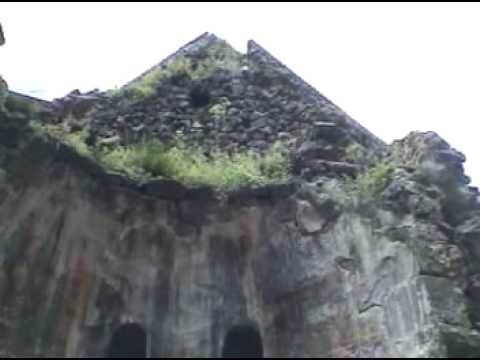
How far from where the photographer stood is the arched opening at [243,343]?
9.34 metres

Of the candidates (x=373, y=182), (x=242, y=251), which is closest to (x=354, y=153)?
(x=373, y=182)

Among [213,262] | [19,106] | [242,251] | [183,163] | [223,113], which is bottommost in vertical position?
[213,262]

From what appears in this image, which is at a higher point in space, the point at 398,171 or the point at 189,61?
the point at 189,61

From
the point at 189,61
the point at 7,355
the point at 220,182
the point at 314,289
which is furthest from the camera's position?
the point at 189,61

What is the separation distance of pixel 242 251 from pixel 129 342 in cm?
155

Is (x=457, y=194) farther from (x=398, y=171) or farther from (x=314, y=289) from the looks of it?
(x=314, y=289)

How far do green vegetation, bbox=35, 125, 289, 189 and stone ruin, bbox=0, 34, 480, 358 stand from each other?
0.13m

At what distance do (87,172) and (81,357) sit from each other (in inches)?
76.9

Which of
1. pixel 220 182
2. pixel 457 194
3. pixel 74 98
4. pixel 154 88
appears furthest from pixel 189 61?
pixel 457 194

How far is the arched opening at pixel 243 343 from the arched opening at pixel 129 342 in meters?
0.86

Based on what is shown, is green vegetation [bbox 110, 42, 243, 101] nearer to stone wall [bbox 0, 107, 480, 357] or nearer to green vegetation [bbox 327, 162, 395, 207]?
stone wall [bbox 0, 107, 480, 357]

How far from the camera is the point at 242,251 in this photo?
390 inches

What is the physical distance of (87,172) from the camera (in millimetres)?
9703

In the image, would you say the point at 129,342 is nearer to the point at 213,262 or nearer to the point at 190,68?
the point at 213,262
